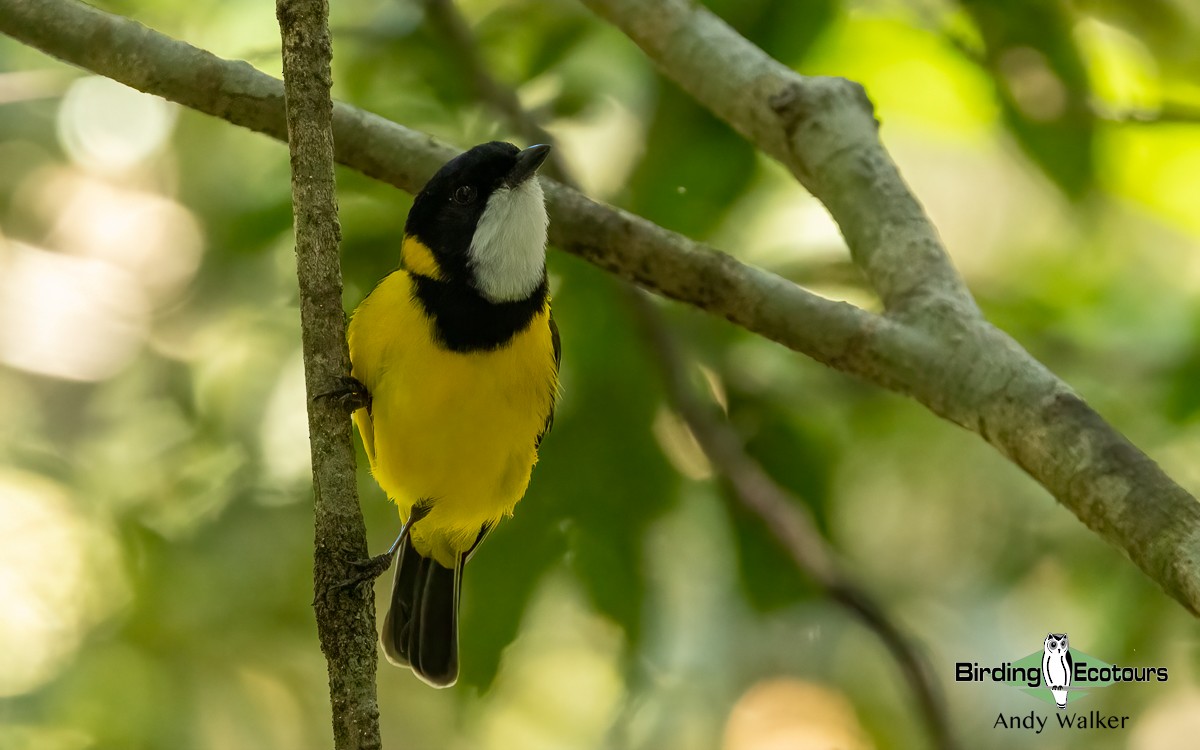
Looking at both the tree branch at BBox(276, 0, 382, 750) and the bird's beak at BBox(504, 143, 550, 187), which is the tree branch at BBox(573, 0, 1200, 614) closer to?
the bird's beak at BBox(504, 143, 550, 187)

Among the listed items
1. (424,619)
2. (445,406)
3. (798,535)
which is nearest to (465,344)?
(445,406)

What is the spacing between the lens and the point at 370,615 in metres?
2.71

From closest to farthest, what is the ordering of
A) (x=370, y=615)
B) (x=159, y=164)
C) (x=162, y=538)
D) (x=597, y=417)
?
(x=370, y=615) < (x=597, y=417) < (x=162, y=538) < (x=159, y=164)

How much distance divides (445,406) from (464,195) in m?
0.65

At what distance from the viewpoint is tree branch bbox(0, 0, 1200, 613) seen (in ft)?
8.32

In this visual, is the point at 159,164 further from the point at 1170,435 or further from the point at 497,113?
the point at 1170,435

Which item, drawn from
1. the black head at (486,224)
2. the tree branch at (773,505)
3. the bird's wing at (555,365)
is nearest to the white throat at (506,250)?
the black head at (486,224)

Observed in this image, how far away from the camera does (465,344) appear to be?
377 centimetres

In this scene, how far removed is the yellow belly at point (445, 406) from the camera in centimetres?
372

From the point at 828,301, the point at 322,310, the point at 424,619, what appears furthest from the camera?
the point at 424,619

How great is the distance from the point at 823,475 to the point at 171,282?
3.73 m

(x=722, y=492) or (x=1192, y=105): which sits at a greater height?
(x=1192, y=105)

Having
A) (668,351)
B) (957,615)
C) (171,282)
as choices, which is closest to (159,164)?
(171,282)

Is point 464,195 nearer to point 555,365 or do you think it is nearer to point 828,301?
point 555,365
